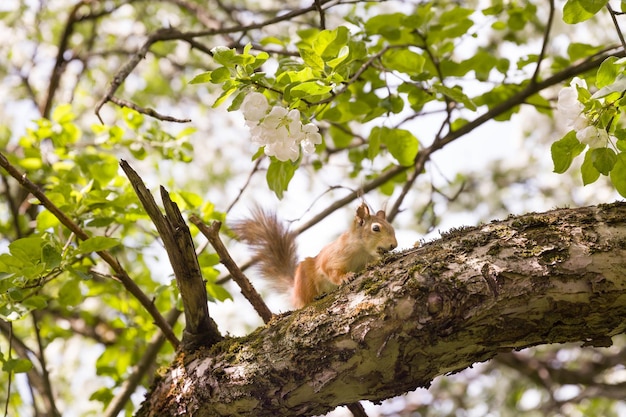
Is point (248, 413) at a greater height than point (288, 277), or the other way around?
point (288, 277)

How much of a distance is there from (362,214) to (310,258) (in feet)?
1.02

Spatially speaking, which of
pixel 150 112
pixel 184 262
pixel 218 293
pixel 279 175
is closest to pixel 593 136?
pixel 279 175

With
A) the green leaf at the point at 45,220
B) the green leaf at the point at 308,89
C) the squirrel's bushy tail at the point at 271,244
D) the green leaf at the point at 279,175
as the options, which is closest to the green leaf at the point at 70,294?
the green leaf at the point at 45,220

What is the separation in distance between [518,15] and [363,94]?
3.16 feet

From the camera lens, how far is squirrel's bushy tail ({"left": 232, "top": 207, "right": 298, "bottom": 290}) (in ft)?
10.1

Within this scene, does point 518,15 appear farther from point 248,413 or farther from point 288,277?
point 248,413

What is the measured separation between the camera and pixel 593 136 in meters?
1.58

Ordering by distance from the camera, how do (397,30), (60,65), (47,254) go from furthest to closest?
(60,65) → (397,30) → (47,254)

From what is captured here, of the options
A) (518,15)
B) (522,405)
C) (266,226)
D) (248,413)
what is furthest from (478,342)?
(522,405)

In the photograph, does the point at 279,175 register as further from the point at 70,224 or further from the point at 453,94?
the point at 70,224

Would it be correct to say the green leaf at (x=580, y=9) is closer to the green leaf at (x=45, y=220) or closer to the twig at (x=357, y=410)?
the twig at (x=357, y=410)

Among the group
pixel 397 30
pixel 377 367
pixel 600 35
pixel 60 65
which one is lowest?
pixel 377 367

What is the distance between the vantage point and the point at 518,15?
3.19 meters

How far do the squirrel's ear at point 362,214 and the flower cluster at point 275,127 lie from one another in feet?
3.98
